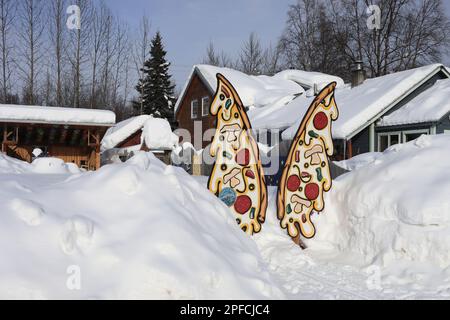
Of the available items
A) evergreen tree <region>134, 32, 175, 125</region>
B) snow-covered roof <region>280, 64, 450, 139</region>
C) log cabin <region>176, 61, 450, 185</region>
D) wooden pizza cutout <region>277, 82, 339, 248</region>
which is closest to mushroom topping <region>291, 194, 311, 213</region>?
wooden pizza cutout <region>277, 82, 339, 248</region>

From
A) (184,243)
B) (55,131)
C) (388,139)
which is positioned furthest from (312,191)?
(55,131)

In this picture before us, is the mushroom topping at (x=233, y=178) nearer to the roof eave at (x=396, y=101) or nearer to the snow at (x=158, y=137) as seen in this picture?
the roof eave at (x=396, y=101)

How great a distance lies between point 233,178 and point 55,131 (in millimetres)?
14097

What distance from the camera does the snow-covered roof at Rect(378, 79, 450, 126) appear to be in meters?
14.6

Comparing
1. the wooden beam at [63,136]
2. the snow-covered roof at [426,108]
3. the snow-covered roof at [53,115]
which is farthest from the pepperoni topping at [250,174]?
the wooden beam at [63,136]

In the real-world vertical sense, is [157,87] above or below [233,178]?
above

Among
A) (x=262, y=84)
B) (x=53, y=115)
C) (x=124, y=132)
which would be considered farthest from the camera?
(x=124, y=132)

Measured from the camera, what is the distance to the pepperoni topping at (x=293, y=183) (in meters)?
8.02

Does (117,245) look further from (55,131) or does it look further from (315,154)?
(55,131)

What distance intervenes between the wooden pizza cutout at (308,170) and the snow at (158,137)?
16827 mm

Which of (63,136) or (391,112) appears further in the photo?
(63,136)

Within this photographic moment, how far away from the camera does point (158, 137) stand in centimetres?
2434
